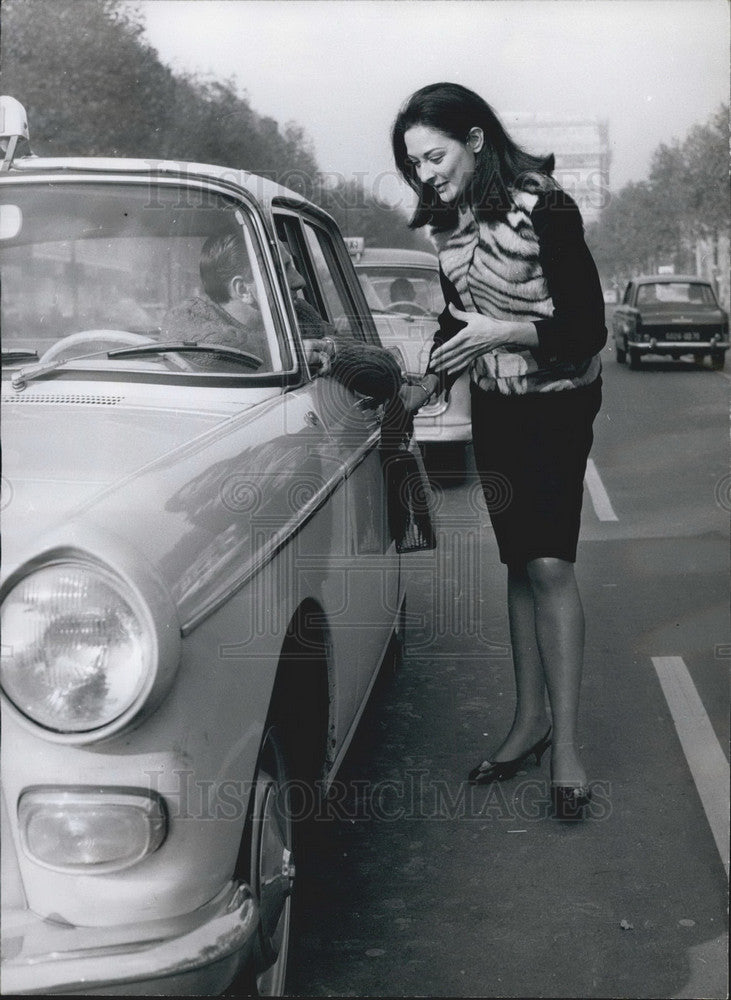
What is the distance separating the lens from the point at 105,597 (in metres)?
1.75

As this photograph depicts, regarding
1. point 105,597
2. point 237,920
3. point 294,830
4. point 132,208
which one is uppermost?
point 132,208

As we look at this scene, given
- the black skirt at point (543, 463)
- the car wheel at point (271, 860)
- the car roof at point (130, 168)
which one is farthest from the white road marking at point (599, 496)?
the car wheel at point (271, 860)

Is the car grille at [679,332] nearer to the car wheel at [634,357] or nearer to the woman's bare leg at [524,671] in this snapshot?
the car wheel at [634,357]

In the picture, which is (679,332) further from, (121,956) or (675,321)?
(121,956)

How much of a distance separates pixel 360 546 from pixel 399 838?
828 millimetres

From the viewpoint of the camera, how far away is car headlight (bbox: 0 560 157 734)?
174cm

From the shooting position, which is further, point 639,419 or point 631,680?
point 639,419

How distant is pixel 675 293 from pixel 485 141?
2039 centimetres

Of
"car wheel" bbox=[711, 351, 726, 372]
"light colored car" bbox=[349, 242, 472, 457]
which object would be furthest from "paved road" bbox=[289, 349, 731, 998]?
"car wheel" bbox=[711, 351, 726, 372]

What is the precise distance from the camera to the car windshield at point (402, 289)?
10.1 meters

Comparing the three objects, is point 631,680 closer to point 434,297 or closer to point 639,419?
point 434,297

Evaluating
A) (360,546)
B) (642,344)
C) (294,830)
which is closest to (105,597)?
(294,830)

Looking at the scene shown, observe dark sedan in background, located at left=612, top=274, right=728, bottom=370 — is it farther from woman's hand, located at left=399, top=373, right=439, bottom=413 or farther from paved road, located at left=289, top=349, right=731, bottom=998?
woman's hand, located at left=399, top=373, right=439, bottom=413

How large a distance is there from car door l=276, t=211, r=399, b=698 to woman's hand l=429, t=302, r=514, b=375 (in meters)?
0.31
